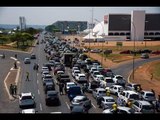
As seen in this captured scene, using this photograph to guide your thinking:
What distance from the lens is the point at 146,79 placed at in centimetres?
3603

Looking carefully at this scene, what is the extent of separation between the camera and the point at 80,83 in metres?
32.2

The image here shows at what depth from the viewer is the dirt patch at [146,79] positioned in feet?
102

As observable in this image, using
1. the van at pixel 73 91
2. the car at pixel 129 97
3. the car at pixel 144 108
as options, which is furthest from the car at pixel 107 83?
the car at pixel 144 108

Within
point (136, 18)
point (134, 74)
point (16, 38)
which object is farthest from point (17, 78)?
point (136, 18)

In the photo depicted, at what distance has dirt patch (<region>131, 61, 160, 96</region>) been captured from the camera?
31.1 meters

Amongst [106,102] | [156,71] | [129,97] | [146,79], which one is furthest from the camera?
[156,71]

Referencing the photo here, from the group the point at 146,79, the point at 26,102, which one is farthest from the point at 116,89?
the point at 146,79

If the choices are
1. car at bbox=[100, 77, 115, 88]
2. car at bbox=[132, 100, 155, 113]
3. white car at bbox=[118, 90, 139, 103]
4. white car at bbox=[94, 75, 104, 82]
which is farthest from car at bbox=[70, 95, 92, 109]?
white car at bbox=[94, 75, 104, 82]

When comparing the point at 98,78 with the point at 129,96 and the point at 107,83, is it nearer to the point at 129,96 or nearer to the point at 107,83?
the point at 107,83

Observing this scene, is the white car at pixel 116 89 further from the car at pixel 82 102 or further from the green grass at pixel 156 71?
the green grass at pixel 156 71

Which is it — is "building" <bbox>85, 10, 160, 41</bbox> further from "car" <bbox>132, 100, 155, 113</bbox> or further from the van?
"car" <bbox>132, 100, 155, 113</bbox>

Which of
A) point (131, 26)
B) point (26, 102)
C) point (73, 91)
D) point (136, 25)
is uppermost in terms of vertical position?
point (136, 25)
